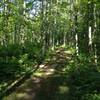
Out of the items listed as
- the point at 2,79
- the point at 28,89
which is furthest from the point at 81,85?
the point at 2,79

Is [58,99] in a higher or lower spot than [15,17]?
lower

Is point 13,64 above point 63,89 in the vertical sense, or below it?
above

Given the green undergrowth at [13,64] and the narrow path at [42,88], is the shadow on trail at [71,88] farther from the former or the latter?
the green undergrowth at [13,64]

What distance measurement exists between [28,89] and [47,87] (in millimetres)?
1308

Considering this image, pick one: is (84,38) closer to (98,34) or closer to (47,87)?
(98,34)

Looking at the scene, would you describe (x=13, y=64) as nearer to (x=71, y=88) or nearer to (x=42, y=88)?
(x=42, y=88)

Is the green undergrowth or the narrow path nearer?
the narrow path

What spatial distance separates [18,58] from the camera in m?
27.2

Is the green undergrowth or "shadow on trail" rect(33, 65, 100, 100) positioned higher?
the green undergrowth

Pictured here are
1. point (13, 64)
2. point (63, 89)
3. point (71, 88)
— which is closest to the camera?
point (63, 89)

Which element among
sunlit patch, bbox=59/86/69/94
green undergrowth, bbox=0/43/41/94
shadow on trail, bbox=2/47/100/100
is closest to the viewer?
shadow on trail, bbox=2/47/100/100

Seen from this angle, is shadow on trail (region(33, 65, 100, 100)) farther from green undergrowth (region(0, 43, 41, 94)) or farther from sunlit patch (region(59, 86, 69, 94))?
green undergrowth (region(0, 43, 41, 94))

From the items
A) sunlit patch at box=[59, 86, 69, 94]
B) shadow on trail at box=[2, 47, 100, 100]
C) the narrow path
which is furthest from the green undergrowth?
sunlit patch at box=[59, 86, 69, 94]

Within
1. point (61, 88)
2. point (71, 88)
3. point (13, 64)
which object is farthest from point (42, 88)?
point (13, 64)
